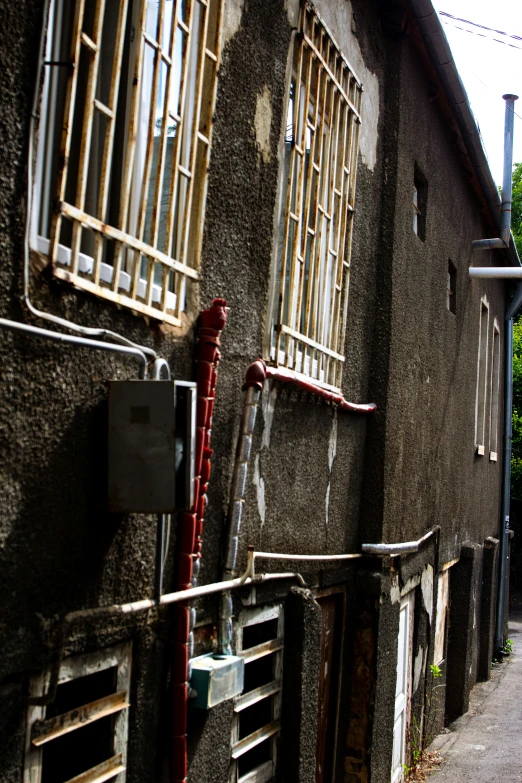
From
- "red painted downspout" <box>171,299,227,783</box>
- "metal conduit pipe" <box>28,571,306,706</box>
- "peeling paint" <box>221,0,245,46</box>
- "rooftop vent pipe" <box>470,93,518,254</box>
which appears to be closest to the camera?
"metal conduit pipe" <box>28,571,306,706</box>

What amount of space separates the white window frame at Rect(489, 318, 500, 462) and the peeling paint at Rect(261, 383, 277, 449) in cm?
992

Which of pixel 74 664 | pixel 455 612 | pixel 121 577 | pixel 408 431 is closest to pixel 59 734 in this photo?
pixel 74 664

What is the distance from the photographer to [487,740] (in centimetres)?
1027

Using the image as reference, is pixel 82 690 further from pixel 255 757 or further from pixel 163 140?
pixel 163 140

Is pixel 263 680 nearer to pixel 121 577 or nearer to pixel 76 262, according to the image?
pixel 121 577

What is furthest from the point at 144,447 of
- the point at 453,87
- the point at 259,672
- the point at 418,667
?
the point at 418,667

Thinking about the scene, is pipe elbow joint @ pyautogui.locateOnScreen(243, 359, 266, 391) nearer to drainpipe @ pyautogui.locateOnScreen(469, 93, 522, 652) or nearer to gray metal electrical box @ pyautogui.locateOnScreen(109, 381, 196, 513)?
gray metal electrical box @ pyautogui.locateOnScreen(109, 381, 196, 513)

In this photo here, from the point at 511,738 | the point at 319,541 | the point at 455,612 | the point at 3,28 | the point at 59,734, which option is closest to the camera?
the point at 3,28

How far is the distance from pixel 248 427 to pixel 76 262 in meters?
1.66

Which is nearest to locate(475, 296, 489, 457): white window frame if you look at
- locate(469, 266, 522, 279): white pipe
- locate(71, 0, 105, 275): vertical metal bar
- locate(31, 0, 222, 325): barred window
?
locate(469, 266, 522, 279): white pipe

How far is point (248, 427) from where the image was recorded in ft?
15.5

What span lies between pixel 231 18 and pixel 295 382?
1943 mm

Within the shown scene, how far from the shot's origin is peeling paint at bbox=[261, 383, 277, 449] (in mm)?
5137

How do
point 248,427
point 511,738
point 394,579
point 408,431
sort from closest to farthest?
point 248,427 → point 394,579 → point 408,431 → point 511,738
